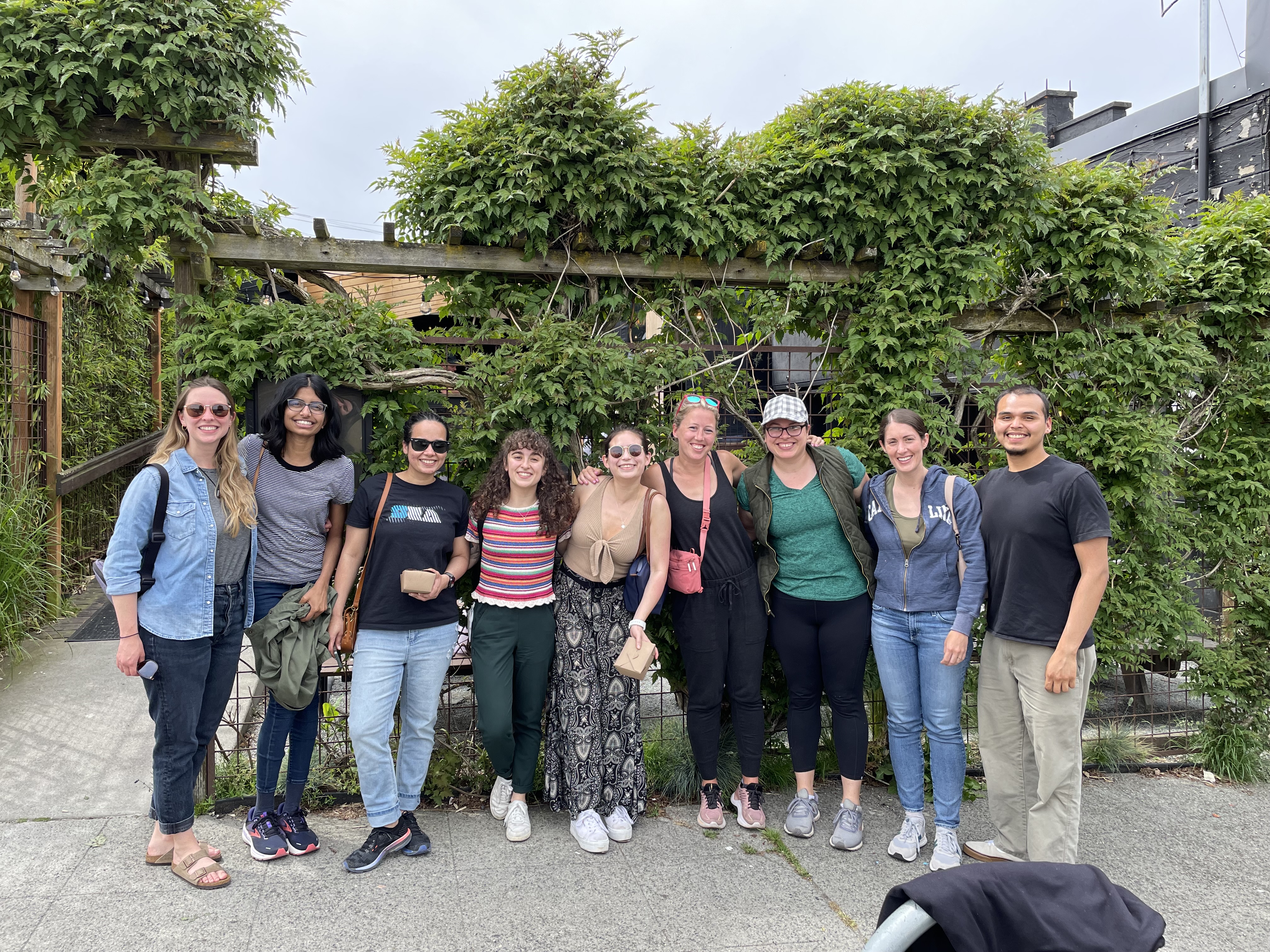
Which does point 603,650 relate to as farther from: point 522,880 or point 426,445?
point 426,445

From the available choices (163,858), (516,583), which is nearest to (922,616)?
(516,583)

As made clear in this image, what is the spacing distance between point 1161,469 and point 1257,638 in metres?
1.31

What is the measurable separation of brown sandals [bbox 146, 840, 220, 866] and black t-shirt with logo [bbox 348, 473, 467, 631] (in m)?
1.07

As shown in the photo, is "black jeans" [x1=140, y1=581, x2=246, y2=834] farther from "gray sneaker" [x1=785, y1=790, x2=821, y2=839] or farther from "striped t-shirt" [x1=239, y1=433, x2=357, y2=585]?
"gray sneaker" [x1=785, y1=790, x2=821, y2=839]

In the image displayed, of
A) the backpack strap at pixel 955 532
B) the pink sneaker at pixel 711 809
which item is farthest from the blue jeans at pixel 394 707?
the backpack strap at pixel 955 532

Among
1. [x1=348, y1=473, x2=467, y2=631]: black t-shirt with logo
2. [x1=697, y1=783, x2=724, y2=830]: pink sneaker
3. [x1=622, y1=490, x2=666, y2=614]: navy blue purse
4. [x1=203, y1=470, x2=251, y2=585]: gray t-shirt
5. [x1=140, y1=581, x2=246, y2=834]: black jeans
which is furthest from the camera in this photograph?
[x1=697, y1=783, x2=724, y2=830]: pink sneaker

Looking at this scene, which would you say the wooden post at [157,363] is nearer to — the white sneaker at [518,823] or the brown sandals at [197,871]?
the brown sandals at [197,871]

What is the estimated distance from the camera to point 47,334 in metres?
6.88

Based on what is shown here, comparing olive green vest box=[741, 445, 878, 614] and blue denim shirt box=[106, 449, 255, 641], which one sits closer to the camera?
blue denim shirt box=[106, 449, 255, 641]

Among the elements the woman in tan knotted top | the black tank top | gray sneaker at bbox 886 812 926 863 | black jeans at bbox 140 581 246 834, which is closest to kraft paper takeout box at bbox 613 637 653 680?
the woman in tan knotted top

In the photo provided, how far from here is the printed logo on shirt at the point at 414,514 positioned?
3373mm

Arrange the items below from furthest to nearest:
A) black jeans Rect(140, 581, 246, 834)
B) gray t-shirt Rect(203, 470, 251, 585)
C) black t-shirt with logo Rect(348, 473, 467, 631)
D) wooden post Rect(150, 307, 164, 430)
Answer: wooden post Rect(150, 307, 164, 430) < black t-shirt with logo Rect(348, 473, 467, 631) < gray t-shirt Rect(203, 470, 251, 585) < black jeans Rect(140, 581, 246, 834)

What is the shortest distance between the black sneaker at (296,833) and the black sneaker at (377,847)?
7.1 inches

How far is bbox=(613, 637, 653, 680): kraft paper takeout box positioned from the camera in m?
3.40
